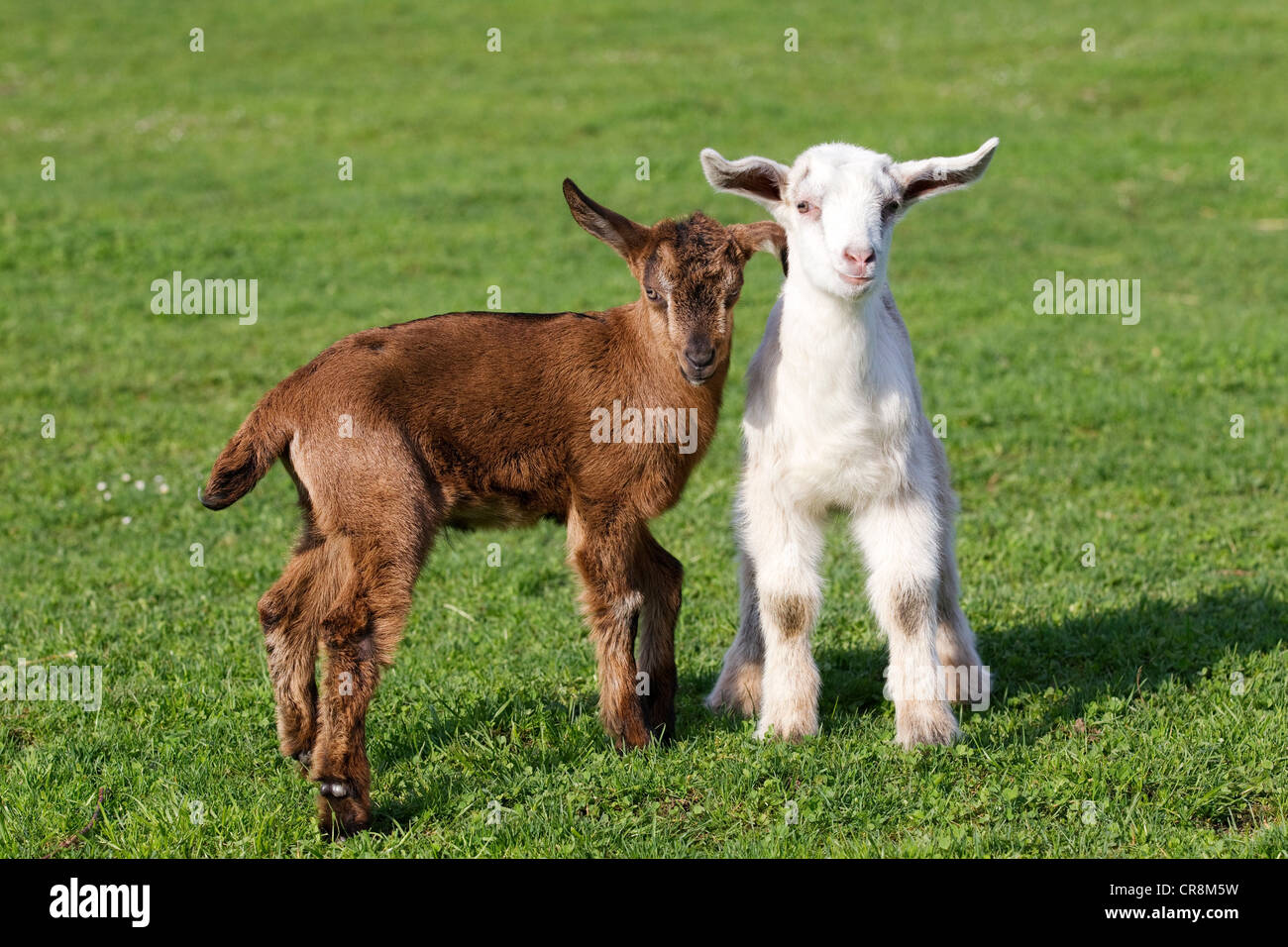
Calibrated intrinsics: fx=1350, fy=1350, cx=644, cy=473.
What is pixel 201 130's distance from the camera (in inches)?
926

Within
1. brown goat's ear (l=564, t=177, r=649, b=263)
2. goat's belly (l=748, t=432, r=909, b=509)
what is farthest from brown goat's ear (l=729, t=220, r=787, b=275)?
goat's belly (l=748, t=432, r=909, b=509)

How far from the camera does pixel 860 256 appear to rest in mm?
5059

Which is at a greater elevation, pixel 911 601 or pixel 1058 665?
pixel 911 601

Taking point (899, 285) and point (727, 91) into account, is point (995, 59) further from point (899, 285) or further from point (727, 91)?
point (899, 285)

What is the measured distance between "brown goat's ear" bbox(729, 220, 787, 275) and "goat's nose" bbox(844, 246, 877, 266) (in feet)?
1.50

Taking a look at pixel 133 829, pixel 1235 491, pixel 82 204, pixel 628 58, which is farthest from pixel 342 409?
pixel 628 58

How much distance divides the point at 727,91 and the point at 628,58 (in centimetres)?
390

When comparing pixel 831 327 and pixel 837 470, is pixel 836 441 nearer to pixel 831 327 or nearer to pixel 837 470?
pixel 837 470

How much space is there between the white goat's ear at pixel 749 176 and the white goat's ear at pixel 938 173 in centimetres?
48

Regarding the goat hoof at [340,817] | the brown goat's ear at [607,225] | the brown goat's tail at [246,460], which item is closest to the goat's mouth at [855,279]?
the brown goat's ear at [607,225]

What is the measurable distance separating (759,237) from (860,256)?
2.01 ft

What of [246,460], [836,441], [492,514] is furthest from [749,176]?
[246,460]

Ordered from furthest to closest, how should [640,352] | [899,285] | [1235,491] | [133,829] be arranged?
[899,285], [1235,491], [640,352], [133,829]

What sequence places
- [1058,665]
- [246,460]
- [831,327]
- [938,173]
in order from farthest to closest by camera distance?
[1058,665] < [938,173] < [831,327] < [246,460]
